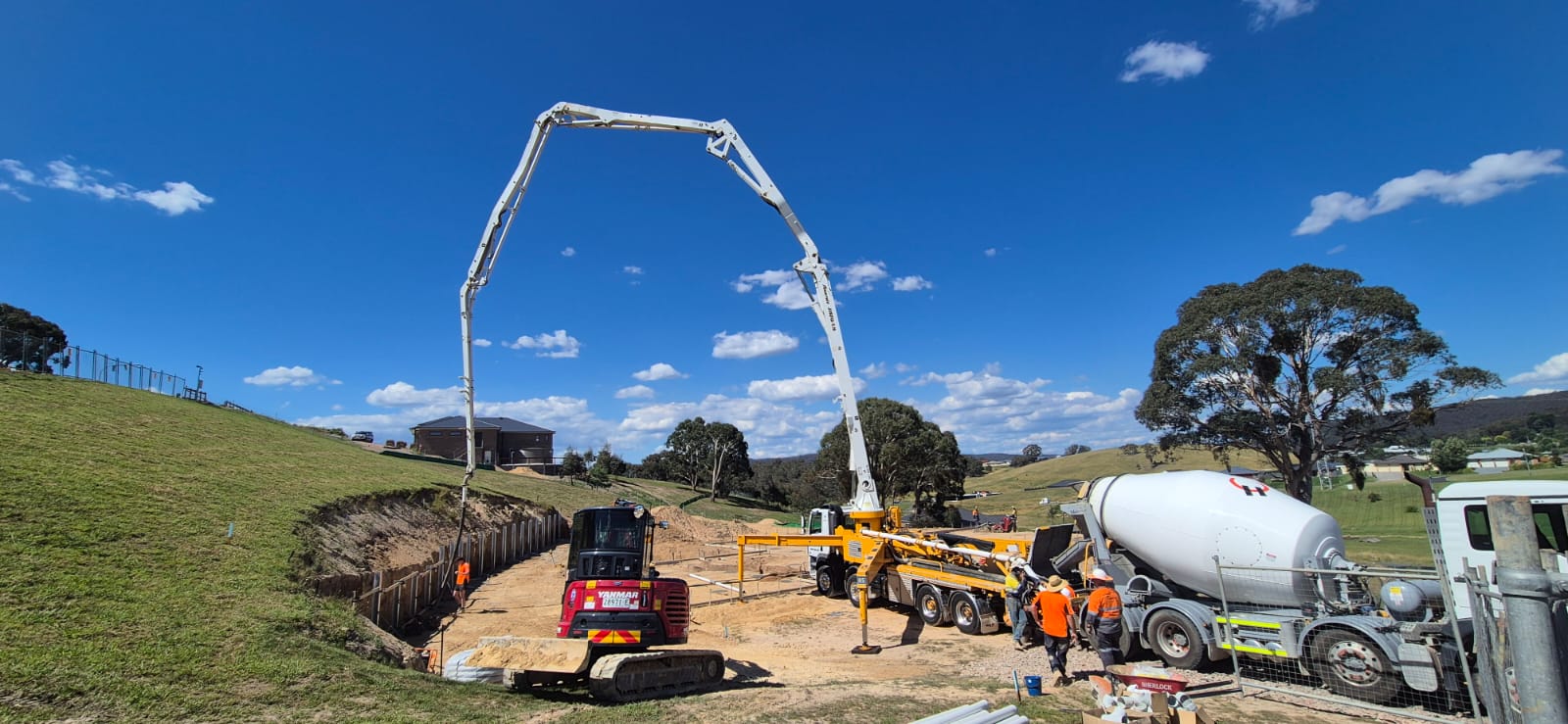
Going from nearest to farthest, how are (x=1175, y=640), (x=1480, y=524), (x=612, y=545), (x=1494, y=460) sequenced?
(x=1480, y=524), (x=612, y=545), (x=1175, y=640), (x=1494, y=460)

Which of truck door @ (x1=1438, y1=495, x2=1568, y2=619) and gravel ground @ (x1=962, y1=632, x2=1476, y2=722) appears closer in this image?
truck door @ (x1=1438, y1=495, x2=1568, y2=619)

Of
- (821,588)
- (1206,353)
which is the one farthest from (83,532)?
(1206,353)

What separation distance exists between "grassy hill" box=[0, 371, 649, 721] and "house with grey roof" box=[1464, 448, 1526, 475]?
78388 millimetres

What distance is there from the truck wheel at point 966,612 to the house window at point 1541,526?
8.69 meters

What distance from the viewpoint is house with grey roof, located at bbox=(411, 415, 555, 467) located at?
2842 inches

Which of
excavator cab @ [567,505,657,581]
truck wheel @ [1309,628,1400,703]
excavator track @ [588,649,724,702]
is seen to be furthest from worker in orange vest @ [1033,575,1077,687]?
excavator cab @ [567,505,657,581]

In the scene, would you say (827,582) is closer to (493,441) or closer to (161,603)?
(161,603)

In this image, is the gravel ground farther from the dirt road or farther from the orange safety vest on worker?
the orange safety vest on worker

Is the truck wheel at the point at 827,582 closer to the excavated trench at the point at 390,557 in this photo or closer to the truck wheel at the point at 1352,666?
the excavated trench at the point at 390,557

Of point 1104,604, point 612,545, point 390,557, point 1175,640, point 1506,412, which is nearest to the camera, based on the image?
point 1104,604

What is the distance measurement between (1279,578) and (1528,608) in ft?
29.6

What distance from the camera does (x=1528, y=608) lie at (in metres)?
3.85

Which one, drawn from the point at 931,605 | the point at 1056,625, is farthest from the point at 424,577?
the point at 1056,625

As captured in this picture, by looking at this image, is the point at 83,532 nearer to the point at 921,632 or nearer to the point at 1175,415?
the point at 921,632
